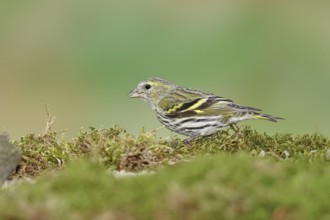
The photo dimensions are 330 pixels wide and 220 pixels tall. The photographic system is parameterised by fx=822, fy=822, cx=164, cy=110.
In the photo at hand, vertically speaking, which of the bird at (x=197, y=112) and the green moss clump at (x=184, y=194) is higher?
the bird at (x=197, y=112)

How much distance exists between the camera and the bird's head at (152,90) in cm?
1185

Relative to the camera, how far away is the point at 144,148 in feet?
26.9

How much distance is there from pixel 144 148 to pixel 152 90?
155 inches

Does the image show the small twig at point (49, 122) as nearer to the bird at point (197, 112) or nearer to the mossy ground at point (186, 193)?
the bird at point (197, 112)

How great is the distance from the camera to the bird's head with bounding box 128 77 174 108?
1185 centimetres

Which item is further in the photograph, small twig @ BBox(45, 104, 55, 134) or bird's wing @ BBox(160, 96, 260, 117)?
bird's wing @ BBox(160, 96, 260, 117)

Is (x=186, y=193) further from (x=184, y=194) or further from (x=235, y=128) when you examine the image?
(x=235, y=128)

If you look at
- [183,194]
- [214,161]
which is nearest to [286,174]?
[214,161]

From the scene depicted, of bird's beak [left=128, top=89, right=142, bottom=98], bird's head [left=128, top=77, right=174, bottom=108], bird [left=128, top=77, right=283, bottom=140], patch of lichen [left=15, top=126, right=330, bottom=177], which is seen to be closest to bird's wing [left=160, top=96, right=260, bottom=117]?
bird [left=128, top=77, right=283, bottom=140]

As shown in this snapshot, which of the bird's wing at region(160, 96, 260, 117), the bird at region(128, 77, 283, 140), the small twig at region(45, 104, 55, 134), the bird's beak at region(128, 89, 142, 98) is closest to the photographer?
the small twig at region(45, 104, 55, 134)

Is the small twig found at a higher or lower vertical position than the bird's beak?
lower

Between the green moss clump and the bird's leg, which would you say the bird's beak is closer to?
the bird's leg

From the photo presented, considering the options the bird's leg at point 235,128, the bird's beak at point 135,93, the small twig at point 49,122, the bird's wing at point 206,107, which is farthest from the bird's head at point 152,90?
the small twig at point 49,122

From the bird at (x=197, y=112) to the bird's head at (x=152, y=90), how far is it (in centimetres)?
2
